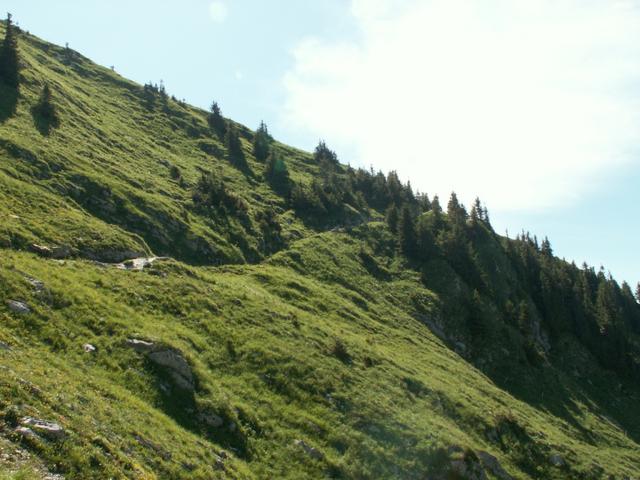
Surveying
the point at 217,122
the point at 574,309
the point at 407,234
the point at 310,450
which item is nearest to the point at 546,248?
the point at 574,309

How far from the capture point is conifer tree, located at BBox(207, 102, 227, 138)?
13696 centimetres

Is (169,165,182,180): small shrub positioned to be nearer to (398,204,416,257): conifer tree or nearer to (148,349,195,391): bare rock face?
(398,204,416,257): conifer tree

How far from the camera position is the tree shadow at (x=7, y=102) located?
6033 cm

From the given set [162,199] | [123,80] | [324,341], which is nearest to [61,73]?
[123,80]

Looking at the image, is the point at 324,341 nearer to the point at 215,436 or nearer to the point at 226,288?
the point at 226,288

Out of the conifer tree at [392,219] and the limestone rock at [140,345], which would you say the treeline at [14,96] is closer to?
the limestone rock at [140,345]

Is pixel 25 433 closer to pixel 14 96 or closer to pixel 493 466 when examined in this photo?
pixel 493 466

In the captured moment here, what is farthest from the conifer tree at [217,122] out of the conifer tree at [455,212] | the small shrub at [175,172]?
the conifer tree at [455,212]

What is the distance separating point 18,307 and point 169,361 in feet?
26.8

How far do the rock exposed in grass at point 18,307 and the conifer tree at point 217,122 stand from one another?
11429 cm

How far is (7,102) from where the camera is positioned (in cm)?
6481

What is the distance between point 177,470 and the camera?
19312mm

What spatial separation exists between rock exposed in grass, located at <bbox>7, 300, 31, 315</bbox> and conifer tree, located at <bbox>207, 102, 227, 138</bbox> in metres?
114

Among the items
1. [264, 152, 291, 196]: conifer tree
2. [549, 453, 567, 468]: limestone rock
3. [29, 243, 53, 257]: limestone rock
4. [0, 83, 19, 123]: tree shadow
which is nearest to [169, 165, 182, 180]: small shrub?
[0, 83, 19, 123]: tree shadow
